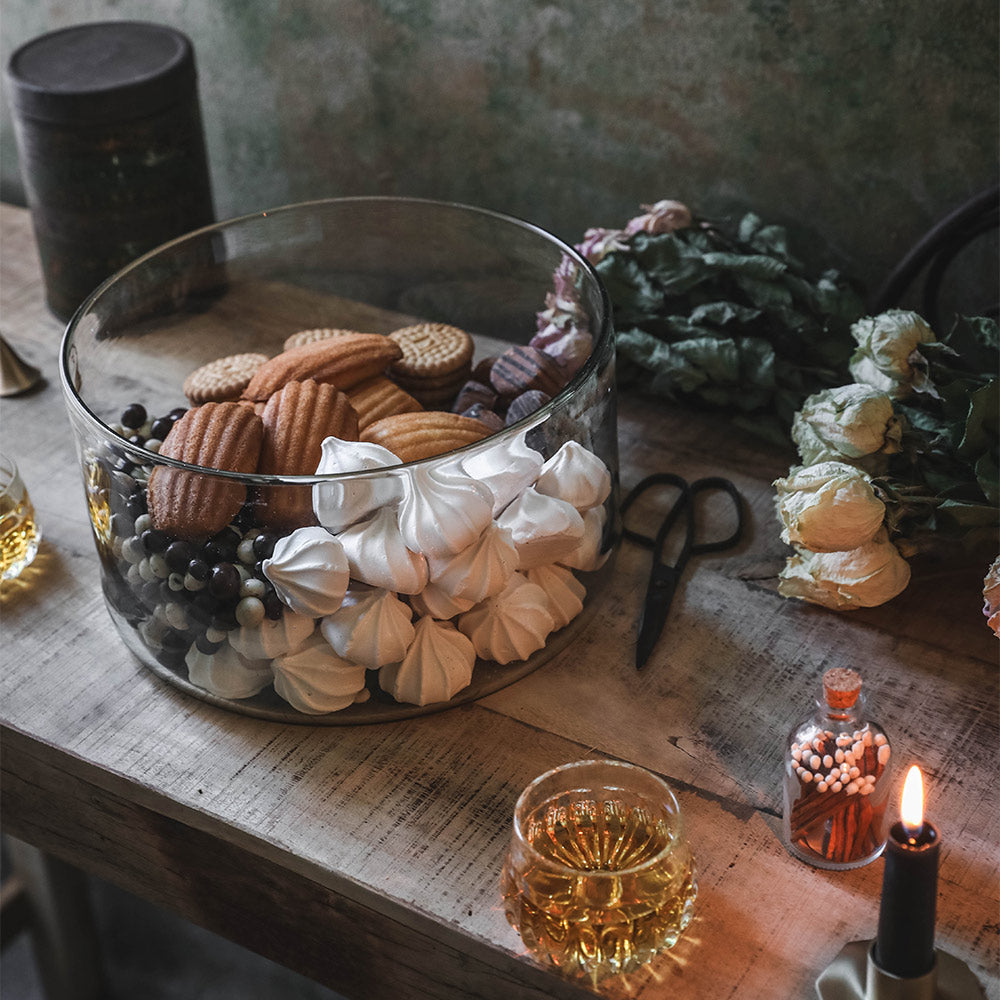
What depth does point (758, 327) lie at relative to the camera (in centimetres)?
100

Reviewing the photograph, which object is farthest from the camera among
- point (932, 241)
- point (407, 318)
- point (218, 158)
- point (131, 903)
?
point (131, 903)

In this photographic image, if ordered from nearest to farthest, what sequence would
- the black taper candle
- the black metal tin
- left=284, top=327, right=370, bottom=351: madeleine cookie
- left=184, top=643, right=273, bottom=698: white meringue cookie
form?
the black taper candle
left=184, top=643, right=273, bottom=698: white meringue cookie
left=284, top=327, right=370, bottom=351: madeleine cookie
the black metal tin

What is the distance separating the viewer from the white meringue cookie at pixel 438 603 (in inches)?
28.2

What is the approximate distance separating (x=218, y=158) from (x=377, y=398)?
0.62m

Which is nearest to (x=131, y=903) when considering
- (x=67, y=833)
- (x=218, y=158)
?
(x=67, y=833)

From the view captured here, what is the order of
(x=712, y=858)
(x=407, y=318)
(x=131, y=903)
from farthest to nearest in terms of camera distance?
(x=131, y=903) < (x=407, y=318) < (x=712, y=858)

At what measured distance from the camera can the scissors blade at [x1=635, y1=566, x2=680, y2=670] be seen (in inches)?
31.2

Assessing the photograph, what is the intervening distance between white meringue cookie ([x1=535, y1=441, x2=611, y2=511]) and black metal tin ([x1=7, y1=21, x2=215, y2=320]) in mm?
585

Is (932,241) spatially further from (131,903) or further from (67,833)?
(131,903)

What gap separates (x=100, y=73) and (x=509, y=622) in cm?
68

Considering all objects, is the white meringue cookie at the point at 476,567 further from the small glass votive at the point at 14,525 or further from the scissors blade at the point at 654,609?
the small glass votive at the point at 14,525

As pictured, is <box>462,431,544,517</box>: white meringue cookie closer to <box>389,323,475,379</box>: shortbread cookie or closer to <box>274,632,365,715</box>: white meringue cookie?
<box>274,632,365,715</box>: white meringue cookie

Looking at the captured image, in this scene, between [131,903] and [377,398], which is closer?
[377,398]

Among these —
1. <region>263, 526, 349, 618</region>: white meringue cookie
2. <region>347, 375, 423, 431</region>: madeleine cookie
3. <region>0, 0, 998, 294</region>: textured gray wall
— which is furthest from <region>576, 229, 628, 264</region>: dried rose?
<region>263, 526, 349, 618</region>: white meringue cookie
